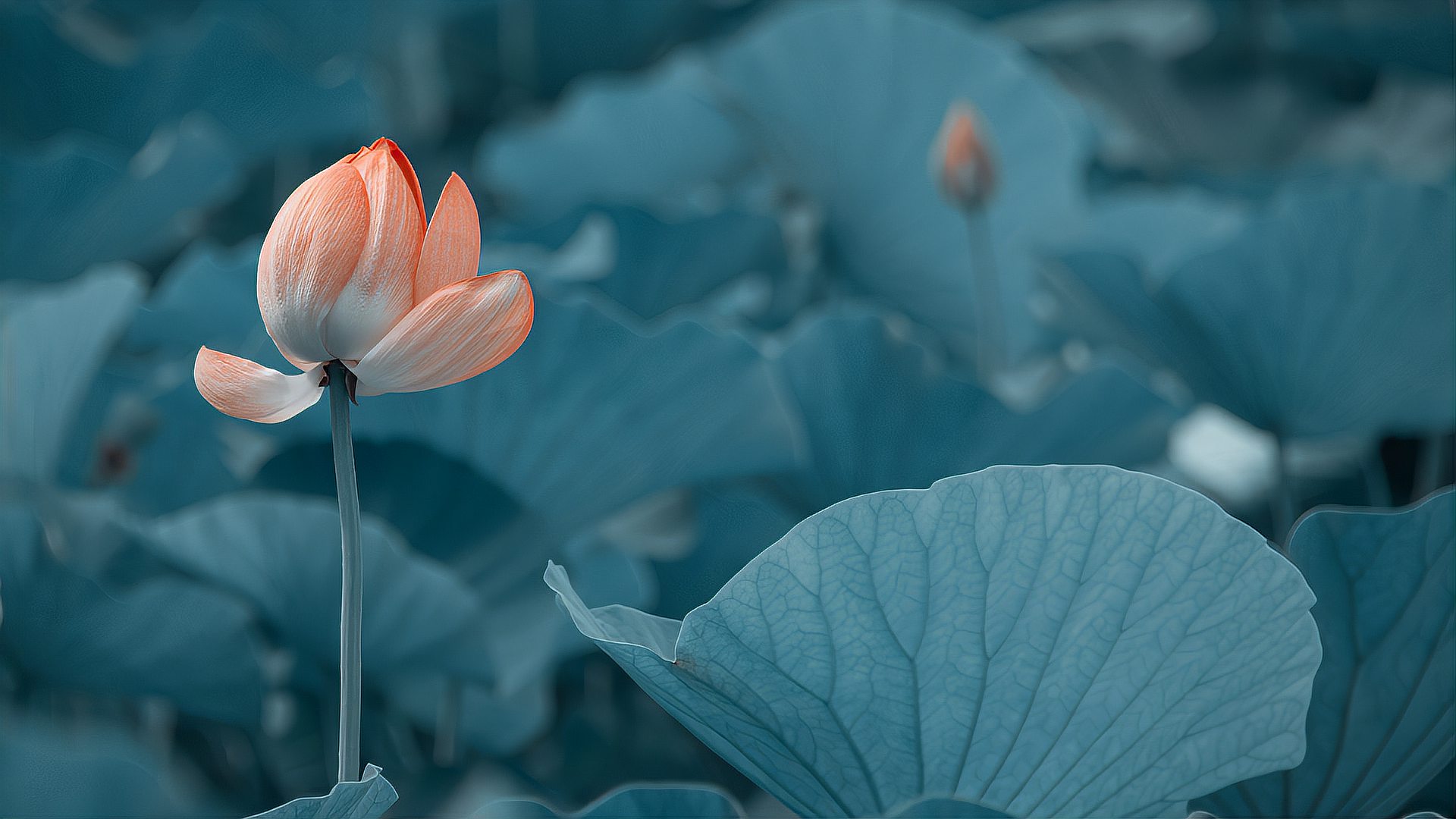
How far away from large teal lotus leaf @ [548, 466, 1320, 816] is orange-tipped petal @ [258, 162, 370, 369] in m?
0.05

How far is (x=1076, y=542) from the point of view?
159mm

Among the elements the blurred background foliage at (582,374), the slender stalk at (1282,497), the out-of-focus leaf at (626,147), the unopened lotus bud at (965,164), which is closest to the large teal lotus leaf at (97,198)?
the blurred background foliage at (582,374)

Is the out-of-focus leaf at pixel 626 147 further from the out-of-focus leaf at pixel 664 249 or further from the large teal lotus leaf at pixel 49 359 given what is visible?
the large teal lotus leaf at pixel 49 359

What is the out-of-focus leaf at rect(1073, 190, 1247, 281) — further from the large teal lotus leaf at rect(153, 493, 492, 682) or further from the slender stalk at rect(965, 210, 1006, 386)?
the large teal lotus leaf at rect(153, 493, 492, 682)

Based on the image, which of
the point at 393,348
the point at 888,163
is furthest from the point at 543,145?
the point at 393,348

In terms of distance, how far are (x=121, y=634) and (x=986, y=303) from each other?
0.29 meters

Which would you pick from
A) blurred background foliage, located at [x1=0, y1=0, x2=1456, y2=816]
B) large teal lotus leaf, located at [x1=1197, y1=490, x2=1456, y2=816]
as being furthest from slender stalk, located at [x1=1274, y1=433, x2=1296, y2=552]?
large teal lotus leaf, located at [x1=1197, y1=490, x2=1456, y2=816]

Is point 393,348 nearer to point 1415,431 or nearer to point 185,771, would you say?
point 185,771

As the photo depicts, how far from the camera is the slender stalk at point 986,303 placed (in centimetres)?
41

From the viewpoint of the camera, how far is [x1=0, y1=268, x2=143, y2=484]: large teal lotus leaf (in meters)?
0.27

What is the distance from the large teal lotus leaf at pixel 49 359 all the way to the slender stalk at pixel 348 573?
0.16m

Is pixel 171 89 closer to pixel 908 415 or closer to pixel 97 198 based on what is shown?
pixel 97 198

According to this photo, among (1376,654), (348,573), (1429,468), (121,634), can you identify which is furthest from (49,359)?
(1429,468)

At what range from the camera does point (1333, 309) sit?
332mm
